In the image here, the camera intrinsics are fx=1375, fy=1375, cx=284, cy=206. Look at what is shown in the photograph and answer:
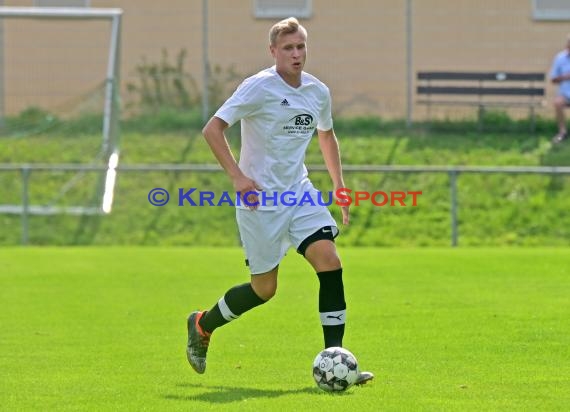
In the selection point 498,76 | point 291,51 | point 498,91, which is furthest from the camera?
point 498,91

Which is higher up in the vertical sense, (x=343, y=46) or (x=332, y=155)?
(x=332, y=155)

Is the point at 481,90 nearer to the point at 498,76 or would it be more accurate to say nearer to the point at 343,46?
the point at 498,76

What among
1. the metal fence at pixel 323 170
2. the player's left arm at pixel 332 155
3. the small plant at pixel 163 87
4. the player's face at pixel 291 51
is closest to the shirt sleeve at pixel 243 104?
the player's face at pixel 291 51

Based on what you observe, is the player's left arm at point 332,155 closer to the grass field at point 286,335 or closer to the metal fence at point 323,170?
the grass field at point 286,335

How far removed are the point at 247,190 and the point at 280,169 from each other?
1.00ft

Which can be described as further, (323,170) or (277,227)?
(323,170)

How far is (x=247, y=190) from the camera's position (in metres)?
8.10

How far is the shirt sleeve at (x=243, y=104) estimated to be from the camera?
8180mm

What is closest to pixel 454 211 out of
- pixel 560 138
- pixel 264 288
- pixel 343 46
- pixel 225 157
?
pixel 560 138

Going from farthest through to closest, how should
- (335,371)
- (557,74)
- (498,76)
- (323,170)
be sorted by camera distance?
1. (498,76)
2. (557,74)
3. (323,170)
4. (335,371)

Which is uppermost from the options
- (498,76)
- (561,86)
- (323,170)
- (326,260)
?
(326,260)

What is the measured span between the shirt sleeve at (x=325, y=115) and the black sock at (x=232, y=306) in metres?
1.12

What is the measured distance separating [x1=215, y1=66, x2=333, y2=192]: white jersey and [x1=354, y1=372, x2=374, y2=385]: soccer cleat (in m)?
1.21

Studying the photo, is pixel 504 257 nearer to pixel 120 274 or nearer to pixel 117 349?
pixel 120 274
